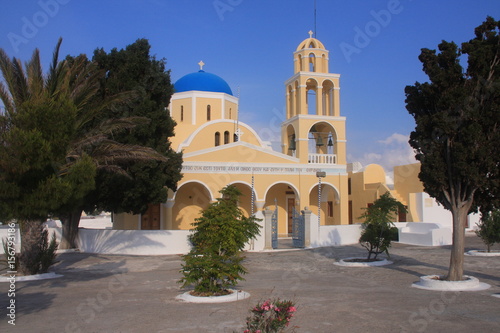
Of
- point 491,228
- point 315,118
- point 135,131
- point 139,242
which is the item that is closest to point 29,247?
point 139,242

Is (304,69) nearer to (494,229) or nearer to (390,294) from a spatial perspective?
(494,229)

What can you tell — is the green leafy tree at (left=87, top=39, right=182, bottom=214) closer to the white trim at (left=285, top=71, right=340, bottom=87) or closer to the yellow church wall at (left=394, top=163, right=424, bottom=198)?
the white trim at (left=285, top=71, right=340, bottom=87)

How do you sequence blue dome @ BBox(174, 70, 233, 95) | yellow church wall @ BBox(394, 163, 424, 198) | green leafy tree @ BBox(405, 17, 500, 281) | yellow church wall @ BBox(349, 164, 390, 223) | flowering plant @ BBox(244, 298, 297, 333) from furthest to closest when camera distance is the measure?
yellow church wall @ BBox(349, 164, 390, 223) < blue dome @ BBox(174, 70, 233, 95) < yellow church wall @ BBox(394, 163, 424, 198) < green leafy tree @ BBox(405, 17, 500, 281) < flowering plant @ BBox(244, 298, 297, 333)

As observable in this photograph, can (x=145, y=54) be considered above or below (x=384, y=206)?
above

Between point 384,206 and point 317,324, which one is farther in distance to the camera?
point 384,206

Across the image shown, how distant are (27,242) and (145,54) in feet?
28.9

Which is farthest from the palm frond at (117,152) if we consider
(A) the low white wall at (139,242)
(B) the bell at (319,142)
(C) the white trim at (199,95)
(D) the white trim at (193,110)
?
(C) the white trim at (199,95)

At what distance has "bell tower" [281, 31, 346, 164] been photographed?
24.4 m

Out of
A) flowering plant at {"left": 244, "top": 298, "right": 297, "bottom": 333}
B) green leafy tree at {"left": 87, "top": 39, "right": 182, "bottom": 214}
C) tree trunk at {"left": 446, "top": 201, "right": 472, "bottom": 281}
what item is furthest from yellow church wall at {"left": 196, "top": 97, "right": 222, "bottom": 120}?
flowering plant at {"left": 244, "top": 298, "right": 297, "bottom": 333}

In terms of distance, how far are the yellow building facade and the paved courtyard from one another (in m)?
Answer: 8.55

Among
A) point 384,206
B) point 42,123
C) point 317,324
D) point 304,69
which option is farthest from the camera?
point 304,69

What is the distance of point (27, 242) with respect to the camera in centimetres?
1173

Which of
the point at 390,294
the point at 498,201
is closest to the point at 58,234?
the point at 390,294

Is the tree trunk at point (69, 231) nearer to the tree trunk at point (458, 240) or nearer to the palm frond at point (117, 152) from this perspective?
the palm frond at point (117, 152)
